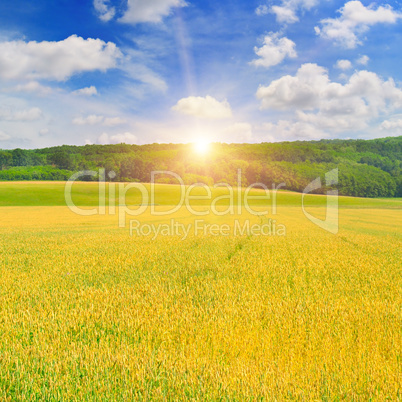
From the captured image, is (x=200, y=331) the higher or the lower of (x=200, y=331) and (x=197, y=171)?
the lower

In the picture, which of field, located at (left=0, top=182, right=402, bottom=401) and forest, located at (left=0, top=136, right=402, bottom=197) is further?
forest, located at (left=0, top=136, right=402, bottom=197)

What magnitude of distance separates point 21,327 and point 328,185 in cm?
14426

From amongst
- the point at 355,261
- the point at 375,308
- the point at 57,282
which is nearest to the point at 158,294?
the point at 57,282

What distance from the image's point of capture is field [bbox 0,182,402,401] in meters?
2.86

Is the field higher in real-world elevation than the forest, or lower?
lower

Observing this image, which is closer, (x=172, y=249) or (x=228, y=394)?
(x=228, y=394)

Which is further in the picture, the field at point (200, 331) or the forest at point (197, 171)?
the forest at point (197, 171)

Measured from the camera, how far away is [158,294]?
569 cm

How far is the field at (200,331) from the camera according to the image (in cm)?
286

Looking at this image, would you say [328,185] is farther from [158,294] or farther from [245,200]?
[158,294]

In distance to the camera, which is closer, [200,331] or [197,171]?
[200,331]

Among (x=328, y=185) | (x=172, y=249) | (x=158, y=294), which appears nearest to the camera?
(x=158, y=294)

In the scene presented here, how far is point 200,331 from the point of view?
402 centimetres

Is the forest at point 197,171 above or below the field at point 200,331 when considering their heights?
above
